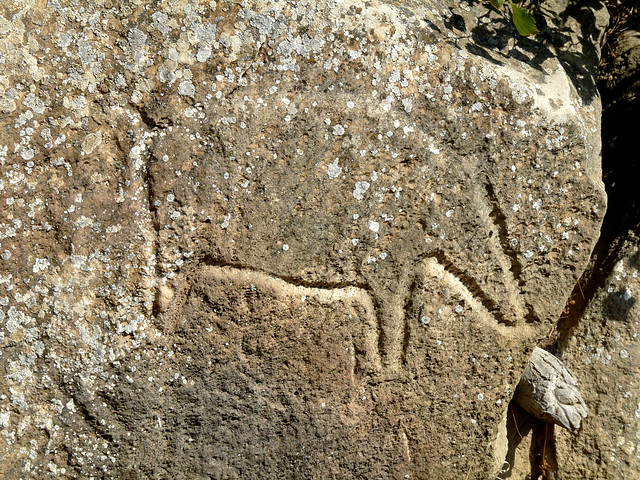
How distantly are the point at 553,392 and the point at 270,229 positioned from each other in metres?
1.36

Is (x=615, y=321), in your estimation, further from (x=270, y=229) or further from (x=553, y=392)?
(x=270, y=229)

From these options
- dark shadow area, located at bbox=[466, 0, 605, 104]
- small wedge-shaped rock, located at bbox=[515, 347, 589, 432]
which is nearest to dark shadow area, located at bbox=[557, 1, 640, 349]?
small wedge-shaped rock, located at bbox=[515, 347, 589, 432]

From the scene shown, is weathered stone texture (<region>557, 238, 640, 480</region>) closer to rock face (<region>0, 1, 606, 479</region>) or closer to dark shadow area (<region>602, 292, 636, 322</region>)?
dark shadow area (<region>602, 292, 636, 322</region>)

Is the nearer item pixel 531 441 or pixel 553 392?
pixel 553 392

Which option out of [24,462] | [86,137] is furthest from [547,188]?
[24,462]

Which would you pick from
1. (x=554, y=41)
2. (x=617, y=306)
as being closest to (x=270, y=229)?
(x=554, y=41)

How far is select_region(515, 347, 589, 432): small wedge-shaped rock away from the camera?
7.78 ft

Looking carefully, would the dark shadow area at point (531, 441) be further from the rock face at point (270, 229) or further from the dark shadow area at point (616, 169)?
the rock face at point (270, 229)

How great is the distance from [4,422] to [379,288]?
1168 millimetres

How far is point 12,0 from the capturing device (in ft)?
5.37

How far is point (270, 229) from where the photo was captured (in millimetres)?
1819

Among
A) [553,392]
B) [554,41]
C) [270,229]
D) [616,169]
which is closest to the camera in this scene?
[270,229]

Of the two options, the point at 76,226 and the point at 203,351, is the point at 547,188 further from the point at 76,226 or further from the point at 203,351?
the point at 76,226

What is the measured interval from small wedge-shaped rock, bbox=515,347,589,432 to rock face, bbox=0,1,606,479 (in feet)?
1.11
